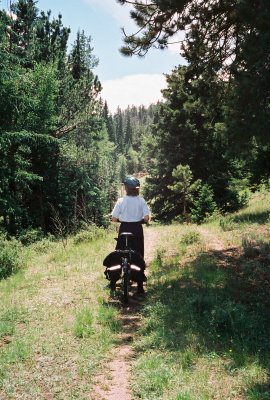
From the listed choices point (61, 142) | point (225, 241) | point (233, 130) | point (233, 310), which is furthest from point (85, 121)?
point (233, 310)

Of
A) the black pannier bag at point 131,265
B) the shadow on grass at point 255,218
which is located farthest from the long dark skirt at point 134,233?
the shadow on grass at point 255,218

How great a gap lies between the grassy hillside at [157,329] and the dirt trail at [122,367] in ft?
0.29

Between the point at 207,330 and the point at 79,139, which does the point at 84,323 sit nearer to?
the point at 207,330

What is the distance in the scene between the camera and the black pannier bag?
8391 millimetres

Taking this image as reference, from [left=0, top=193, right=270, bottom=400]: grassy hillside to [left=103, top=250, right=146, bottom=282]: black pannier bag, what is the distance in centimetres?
50

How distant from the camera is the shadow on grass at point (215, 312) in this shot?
18.6 ft

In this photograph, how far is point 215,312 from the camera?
22.0ft

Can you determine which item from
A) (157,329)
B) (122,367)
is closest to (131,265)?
(157,329)

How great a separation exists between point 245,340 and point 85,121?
26620mm

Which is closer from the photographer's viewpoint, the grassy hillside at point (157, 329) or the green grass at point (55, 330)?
the grassy hillside at point (157, 329)

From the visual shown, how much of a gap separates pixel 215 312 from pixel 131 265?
2286mm

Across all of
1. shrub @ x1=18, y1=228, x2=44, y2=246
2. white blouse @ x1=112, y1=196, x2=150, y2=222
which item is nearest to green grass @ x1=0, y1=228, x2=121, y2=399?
white blouse @ x1=112, y1=196, x2=150, y2=222

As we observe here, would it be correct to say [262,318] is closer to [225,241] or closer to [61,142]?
A: [225,241]

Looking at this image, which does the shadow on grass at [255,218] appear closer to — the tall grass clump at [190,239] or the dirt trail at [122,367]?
the tall grass clump at [190,239]
